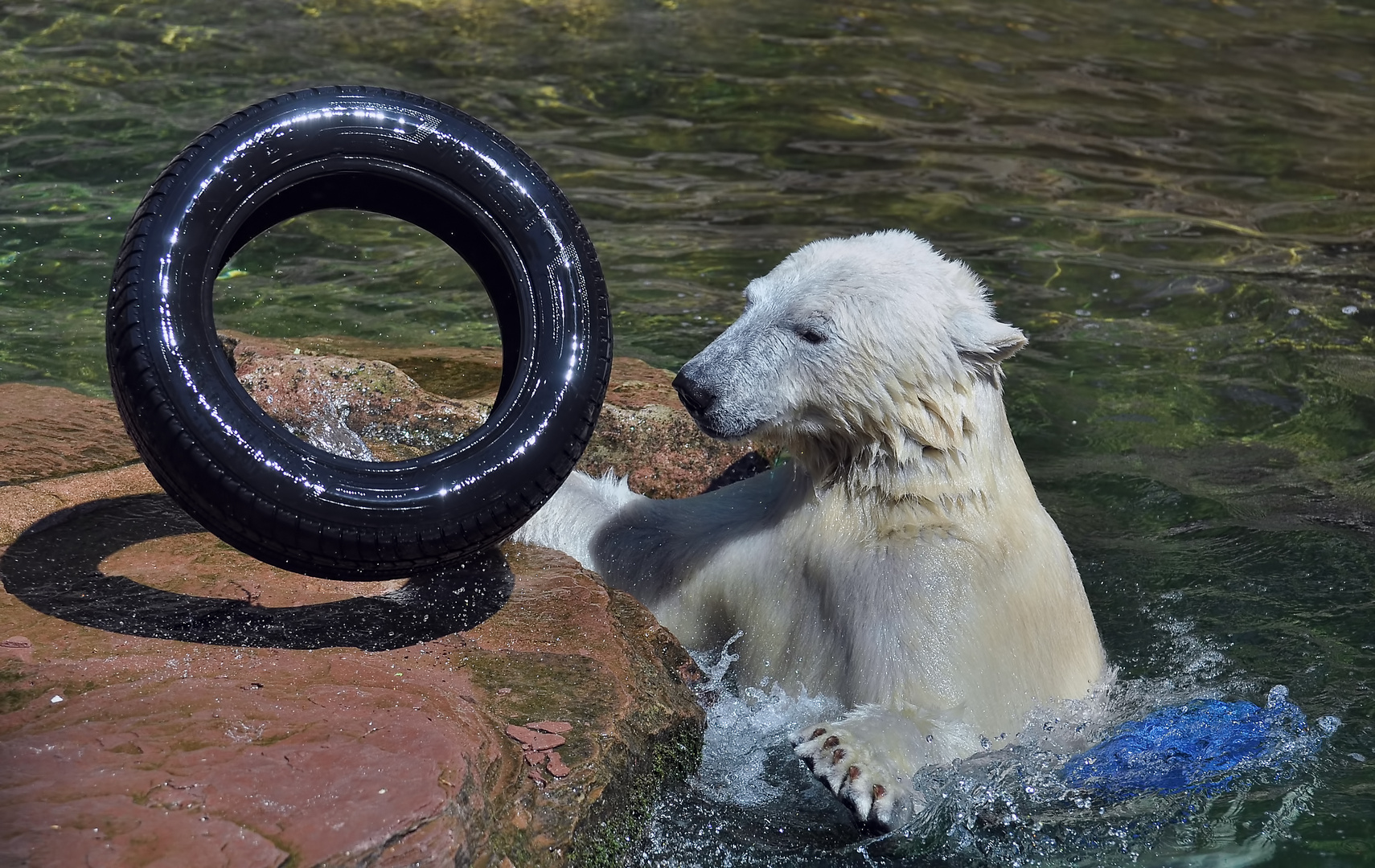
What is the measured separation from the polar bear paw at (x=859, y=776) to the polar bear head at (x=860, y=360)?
33.6 inches

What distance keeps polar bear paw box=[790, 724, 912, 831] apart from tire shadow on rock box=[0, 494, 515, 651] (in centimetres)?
89

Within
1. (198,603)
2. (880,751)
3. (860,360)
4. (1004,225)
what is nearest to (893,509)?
(860,360)

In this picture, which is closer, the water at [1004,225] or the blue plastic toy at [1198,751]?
the blue plastic toy at [1198,751]

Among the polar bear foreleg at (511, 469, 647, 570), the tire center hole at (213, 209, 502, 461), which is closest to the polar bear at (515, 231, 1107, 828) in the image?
the polar bear foreleg at (511, 469, 647, 570)

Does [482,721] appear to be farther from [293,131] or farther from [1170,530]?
[1170,530]

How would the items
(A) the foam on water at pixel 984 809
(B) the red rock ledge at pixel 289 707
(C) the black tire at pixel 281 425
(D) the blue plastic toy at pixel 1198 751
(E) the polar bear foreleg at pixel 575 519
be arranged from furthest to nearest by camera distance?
1. (E) the polar bear foreleg at pixel 575 519
2. (D) the blue plastic toy at pixel 1198 751
3. (A) the foam on water at pixel 984 809
4. (C) the black tire at pixel 281 425
5. (B) the red rock ledge at pixel 289 707

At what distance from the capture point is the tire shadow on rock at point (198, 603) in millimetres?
3182

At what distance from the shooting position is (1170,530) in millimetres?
5109

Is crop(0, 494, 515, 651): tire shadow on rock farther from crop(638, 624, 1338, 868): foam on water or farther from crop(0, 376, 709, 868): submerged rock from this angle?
crop(638, 624, 1338, 868): foam on water

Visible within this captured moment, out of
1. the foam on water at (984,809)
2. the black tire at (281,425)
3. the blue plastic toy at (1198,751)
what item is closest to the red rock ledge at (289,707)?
the foam on water at (984,809)

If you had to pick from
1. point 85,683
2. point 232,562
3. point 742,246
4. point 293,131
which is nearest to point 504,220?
point 293,131

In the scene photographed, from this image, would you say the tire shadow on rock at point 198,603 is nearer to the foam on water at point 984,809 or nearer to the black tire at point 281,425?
the black tire at point 281,425

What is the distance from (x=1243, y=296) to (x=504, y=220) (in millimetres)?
4967

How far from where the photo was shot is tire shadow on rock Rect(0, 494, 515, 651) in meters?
3.18
